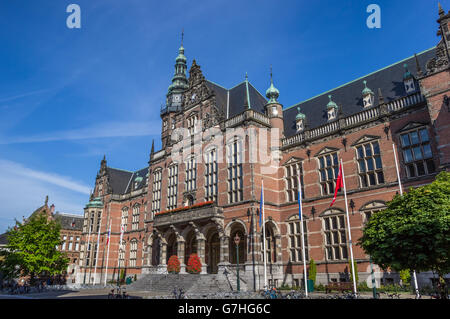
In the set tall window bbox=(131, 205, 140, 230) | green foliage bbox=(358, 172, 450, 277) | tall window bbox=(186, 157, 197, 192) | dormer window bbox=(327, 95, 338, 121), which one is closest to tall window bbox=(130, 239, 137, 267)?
tall window bbox=(131, 205, 140, 230)

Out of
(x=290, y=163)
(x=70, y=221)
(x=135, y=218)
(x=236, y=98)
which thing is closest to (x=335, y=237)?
(x=290, y=163)

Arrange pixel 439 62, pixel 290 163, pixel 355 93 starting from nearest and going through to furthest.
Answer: pixel 439 62 < pixel 355 93 < pixel 290 163

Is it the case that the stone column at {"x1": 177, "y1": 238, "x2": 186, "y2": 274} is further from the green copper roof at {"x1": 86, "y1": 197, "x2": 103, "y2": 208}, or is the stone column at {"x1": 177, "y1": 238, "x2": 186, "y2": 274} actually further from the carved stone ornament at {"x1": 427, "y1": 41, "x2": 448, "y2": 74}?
Result: the green copper roof at {"x1": 86, "y1": 197, "x2": 103, "y2": 208}

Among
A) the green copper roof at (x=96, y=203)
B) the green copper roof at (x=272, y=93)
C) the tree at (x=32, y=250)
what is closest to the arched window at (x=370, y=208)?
the green copper roof at (x=272, y=93)

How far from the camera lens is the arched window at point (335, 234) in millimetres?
26609

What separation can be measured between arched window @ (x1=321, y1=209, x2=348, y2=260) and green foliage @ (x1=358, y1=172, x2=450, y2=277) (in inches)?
421

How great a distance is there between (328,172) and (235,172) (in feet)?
29.1

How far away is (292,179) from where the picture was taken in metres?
31.8

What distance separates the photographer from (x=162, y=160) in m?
43.6

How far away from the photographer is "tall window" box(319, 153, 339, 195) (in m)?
28.7

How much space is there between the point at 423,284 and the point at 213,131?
2332 centimetres

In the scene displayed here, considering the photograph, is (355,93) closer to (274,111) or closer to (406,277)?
(274,111)
